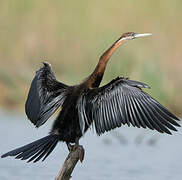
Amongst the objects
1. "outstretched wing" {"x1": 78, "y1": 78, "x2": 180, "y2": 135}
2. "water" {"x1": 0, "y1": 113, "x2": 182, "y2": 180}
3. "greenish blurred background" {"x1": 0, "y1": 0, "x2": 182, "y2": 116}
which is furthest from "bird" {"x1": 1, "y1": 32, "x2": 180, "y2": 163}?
"greenish blurred background" {"x1": 0, "y1": 0, "x2": 182, "y2": 116}

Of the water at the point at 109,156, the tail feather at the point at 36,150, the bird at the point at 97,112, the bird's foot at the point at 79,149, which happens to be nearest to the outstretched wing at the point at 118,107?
the bird at the point at 97,112

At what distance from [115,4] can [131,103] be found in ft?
28.8

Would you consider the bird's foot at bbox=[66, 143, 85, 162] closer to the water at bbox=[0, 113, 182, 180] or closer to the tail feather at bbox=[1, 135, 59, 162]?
the tail feather at bbox=[1, 135, 59, 162]

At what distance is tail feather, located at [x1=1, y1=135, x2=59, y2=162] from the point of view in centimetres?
741

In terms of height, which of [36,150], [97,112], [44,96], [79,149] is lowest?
[36,150]

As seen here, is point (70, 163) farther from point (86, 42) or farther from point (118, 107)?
point (86, 42)

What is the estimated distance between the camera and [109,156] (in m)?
11.0

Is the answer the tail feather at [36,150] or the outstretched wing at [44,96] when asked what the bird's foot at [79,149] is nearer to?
the tail feather at [36,150]

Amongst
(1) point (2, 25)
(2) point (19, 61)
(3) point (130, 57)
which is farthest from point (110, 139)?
(1) point (2, 25)

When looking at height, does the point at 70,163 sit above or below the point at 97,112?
below

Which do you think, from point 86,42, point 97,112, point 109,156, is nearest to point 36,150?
point 97,112

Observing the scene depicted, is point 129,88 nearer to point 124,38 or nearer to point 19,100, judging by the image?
point 124,38

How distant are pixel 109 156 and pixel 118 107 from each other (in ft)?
12.0

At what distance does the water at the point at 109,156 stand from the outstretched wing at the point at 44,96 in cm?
188
